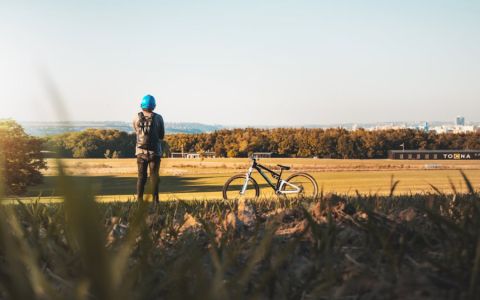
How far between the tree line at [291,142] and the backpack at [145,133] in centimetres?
7118

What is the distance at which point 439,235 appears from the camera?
1872 millimetres

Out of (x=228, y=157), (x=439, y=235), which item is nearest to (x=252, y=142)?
(x=228, y=157)

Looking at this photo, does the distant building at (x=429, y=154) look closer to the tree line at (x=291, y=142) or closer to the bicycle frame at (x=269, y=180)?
the tree line at (x=291, y=142)

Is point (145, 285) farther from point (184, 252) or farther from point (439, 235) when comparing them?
point (439, 235)

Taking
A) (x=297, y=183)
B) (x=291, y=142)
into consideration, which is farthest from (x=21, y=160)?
(x=291, y=142)

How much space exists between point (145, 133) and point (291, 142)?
247 ft

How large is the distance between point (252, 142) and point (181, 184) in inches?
1057

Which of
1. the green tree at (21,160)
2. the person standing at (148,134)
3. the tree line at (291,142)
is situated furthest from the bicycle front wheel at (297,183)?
the tree line at (291,142)

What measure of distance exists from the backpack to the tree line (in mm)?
71183

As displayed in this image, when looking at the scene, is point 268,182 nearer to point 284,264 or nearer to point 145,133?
point 145,133

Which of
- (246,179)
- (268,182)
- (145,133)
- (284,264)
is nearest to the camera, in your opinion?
(284,264)

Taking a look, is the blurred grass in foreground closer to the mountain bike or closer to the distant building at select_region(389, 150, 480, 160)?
the mountain bike

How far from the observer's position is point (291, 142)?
84250 mm

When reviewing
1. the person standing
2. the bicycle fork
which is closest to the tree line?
the bicycle fork
